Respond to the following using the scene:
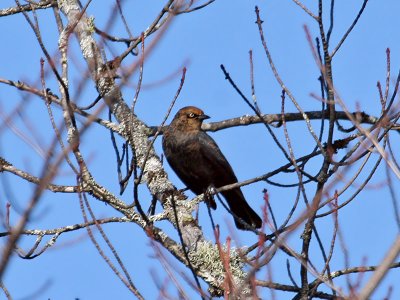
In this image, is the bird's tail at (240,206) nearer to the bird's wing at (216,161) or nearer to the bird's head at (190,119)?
the bird's wing at (216,161)

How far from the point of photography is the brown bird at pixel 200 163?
23.5 ft

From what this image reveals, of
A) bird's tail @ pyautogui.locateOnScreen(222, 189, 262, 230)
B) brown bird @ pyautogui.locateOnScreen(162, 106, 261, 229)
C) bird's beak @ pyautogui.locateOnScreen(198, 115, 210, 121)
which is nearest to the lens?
brown bird @ pyautogui.locateOnScreen(162, 106, 261, 229)

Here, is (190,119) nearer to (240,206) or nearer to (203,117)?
(203,117)

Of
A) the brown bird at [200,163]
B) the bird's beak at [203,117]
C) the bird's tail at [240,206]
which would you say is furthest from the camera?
the bird's beak at [203,117]

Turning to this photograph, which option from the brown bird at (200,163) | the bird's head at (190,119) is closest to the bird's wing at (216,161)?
the brown bird at (200,163)

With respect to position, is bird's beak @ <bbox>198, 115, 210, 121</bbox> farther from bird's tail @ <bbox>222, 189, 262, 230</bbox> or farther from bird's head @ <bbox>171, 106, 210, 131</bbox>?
bird's tail @ <bbox>222, 189, 262, 230</bbox>

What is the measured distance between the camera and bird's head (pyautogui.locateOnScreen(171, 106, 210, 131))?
7.48m

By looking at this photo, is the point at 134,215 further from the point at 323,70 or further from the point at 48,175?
the point at 48,175

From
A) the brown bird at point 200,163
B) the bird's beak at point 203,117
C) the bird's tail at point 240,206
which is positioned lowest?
the bird's tail at point 240,206

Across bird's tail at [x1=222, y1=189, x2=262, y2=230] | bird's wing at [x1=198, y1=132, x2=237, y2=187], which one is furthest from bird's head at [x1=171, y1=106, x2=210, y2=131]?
bird's tail at [x1=222, y1=189, x2=262, y2=230]

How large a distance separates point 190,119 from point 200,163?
545mm

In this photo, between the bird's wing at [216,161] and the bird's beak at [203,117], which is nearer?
the bird's wing at [216,161]

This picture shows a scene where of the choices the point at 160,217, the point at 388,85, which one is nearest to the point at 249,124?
the point at 160,217

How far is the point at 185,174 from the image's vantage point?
716cm
